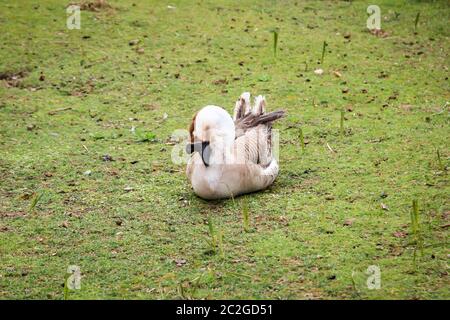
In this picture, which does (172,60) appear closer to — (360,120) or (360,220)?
(360,120)

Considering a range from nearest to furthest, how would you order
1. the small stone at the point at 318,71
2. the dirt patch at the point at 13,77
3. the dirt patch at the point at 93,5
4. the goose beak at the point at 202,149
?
the goose beak at the point at 202,149
the dirt patch at the point at 13,77
the small stone at the point at 318,71
the dirt patch at the point at 93,5

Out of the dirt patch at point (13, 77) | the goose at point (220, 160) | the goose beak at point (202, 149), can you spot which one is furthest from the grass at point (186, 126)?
the goose beak at point (202, 149)

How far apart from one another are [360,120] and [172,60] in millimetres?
2969

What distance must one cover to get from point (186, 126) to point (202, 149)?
2.17 meters

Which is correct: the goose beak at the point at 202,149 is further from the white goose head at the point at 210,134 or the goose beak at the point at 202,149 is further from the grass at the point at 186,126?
the grass at the point at 186,126

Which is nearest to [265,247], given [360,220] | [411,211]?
[360,220]

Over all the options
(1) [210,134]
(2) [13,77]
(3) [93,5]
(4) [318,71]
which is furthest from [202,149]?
(3) [93,5]

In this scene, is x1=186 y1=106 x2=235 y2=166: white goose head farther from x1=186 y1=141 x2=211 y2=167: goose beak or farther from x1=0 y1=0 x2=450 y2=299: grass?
x1=0 y1=0 x2=450 y2=299: grass

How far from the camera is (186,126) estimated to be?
8773 millimetres

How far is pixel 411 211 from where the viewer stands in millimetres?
6348

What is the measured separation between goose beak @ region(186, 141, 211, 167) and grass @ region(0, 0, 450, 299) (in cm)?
45

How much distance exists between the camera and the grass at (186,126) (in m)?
5.64

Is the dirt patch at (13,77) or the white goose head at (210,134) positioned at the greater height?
the white goose head at (210,134)

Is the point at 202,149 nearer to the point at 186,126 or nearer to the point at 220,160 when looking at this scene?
the point at 220,160
